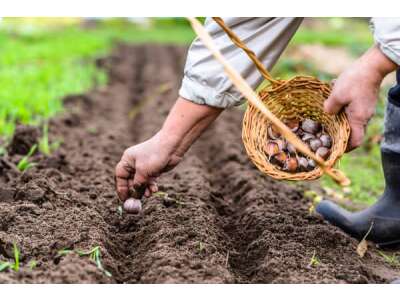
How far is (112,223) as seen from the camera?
286 centimetres

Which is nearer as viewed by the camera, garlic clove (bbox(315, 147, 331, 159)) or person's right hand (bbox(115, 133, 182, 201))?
→ garlic clove (bbox(315, 147, 331, 159))

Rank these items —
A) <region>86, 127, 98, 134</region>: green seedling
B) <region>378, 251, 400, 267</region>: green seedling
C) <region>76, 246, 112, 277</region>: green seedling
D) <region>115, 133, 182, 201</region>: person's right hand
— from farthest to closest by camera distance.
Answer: <region>86, 127, 98, 134</region>: green seedling < <region>378, 251, 400, 267</region>: green seedling < <region>115, 133, 182, 201</region>: person's right hand < <region>76, 246, 112, 277</region>: green seedling

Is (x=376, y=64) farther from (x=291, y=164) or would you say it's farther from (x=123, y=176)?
(x=123, y=176)

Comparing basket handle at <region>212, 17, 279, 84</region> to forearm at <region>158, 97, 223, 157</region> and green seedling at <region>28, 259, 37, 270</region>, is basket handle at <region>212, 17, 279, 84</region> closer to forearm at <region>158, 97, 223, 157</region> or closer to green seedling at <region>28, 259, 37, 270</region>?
forearm at <region>158, 97, 223, 157</region>

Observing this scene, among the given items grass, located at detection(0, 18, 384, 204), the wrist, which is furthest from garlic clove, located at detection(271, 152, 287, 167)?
grass, located at detection(0, 18, 384, 204)

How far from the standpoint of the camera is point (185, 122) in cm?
256

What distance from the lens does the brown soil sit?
7.20 ft

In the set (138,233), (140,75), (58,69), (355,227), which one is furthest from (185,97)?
(140,75)

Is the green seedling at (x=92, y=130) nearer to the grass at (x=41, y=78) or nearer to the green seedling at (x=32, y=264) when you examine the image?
the grass at (x=41, y=78)

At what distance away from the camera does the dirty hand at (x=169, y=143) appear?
2555 mm

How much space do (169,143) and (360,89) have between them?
0.78m

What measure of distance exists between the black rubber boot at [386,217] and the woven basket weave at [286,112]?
52cm

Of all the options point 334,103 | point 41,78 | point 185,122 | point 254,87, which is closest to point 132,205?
point 185,122

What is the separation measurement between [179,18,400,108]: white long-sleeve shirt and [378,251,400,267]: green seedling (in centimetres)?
96
